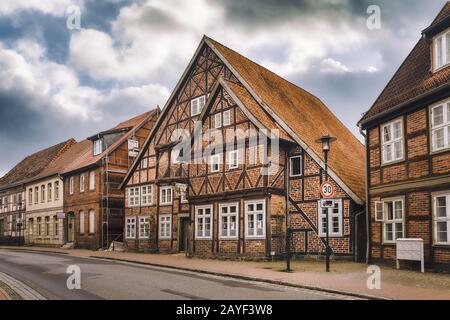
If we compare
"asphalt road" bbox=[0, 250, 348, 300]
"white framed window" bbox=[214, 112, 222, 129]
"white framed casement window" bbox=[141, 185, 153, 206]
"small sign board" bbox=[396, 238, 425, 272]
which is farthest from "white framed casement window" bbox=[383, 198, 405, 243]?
"white framed casement window" bbox=[141, 185, 153, 206]

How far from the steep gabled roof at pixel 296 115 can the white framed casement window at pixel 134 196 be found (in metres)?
0.95

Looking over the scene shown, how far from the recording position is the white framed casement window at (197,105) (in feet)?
94.6

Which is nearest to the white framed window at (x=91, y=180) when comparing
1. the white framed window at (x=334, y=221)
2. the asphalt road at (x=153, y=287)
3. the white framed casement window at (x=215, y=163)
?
the white framed casement window at (x=215, y=163)

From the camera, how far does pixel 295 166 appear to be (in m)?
23.1

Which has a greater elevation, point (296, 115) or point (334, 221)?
point (296, 115)

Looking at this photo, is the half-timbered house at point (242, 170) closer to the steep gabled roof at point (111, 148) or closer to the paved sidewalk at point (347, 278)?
the paved sidewalk at point (347, 278)

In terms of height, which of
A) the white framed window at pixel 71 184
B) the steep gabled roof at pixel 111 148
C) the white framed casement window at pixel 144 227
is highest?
the steep gabled roof at pixel 111 148

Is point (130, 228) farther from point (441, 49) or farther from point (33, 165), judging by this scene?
point (33, 165)

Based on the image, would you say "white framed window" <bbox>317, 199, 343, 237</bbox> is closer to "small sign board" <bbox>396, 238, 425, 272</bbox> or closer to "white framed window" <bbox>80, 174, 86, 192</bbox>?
"small sign board" <bbox>396, 238, 425, 272</bbox>

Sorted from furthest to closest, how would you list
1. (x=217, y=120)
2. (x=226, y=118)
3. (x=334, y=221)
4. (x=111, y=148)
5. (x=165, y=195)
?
(x=111, y=148) → (x=165, y=195) → (x=217, y=120) → (x=226, y=118) → (x=334, y=221)

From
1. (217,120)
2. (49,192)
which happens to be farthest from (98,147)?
(217,120)

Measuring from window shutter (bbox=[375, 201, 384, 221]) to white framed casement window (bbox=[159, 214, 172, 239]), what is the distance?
553 inches

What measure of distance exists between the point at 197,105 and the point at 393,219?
14.4 meters

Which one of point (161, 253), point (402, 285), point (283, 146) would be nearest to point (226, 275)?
point (402, 285)
